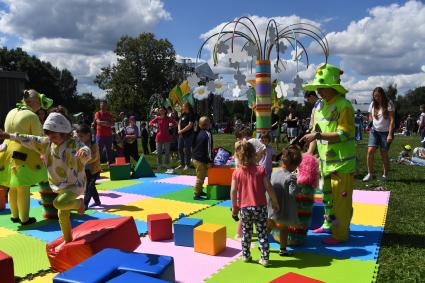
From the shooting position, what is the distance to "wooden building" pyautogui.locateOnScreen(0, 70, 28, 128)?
19.4 m

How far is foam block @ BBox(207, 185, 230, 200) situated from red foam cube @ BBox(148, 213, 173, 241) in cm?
246

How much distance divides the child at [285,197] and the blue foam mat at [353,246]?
390 millimetres

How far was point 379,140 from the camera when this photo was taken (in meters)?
9.42

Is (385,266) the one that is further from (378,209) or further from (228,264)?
(378,209)

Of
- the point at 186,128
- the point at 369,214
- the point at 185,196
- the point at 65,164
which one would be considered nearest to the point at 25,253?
the point at 65,164

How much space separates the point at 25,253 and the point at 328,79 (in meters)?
4.61

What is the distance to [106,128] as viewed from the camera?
12.0 m

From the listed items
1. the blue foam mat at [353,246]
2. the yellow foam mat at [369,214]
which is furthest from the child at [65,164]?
the yellow foam mat at [369,214]

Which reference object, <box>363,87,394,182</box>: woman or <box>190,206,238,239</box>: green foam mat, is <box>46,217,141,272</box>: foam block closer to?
<box>190,206,238,239</box>: green foam mat

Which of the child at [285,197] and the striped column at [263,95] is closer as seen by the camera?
the child at [285,197]

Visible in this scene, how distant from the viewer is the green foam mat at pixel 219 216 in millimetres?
6133

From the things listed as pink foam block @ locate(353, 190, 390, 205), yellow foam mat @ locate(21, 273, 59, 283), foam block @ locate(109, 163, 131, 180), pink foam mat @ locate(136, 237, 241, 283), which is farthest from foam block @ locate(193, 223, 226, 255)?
foam block @ locate(109, 163, 131, 180)

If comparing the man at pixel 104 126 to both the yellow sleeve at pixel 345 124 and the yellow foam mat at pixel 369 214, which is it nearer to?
the yellow foam mat at pixel 369 214

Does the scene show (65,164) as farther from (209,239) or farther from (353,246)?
(353,246)
